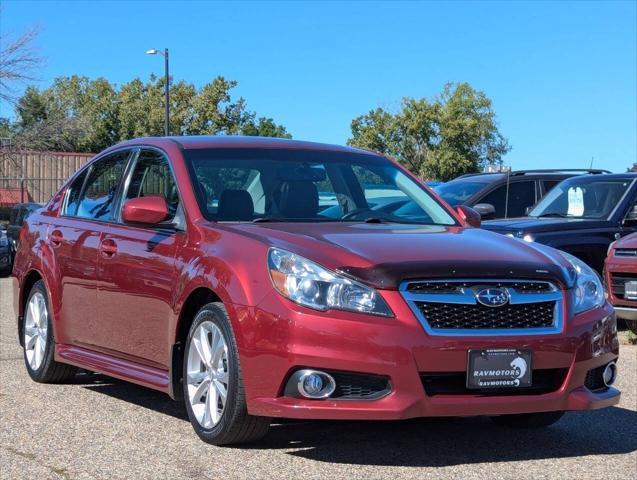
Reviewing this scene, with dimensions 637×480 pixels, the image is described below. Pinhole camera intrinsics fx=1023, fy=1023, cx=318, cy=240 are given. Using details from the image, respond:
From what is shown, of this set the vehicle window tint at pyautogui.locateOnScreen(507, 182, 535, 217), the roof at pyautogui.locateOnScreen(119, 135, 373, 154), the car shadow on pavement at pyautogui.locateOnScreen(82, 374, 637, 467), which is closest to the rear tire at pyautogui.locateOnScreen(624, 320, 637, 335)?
the car shadow on pavement at pyautogui.locateOnScreen(82, 374, 637, 467)

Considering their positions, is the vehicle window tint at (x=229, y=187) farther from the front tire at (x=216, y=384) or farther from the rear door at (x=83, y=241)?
the rear door at (x=83, y=241)

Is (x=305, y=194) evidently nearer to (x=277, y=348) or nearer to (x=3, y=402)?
(x=277, y=348)

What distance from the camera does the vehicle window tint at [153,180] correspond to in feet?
19.7

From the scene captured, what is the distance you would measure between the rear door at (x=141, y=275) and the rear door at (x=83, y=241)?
151mm

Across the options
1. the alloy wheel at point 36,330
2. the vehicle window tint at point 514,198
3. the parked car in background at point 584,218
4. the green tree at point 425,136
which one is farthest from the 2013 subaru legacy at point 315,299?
the green tree at point 425,136

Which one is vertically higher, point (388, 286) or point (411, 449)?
point (388, 286)

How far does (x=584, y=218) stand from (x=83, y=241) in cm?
695

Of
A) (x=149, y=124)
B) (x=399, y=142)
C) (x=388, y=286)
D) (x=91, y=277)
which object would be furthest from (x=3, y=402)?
(x=399, y=142)

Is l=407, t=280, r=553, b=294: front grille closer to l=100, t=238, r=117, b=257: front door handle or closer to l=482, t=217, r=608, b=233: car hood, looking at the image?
l=100, t=238, r=117, b=257: front door handle

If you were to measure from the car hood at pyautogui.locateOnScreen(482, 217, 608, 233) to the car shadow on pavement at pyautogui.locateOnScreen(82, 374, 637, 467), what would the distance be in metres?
4.71

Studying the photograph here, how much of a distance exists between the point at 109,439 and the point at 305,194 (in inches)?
71.4

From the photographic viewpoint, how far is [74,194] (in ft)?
24.1

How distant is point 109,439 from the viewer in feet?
17.8

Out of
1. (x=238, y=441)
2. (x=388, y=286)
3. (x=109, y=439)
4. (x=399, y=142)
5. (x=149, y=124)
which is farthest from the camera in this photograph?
(x=399, y=142)
